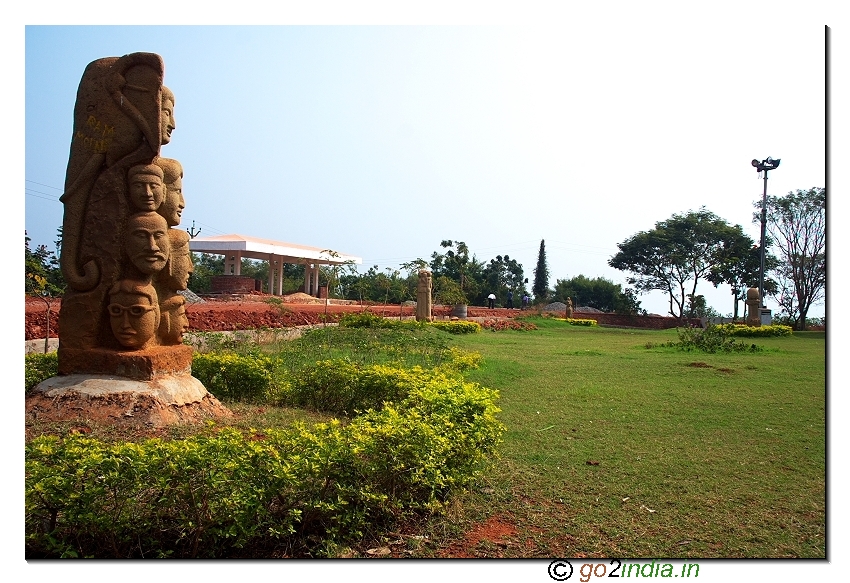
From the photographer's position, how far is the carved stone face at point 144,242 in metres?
4.75

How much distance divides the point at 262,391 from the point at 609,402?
135 inches

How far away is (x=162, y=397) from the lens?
4.61 m

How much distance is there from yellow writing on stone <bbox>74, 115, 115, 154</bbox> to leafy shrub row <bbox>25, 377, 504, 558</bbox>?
240 centimetres

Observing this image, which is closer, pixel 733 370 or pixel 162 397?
pixel 162 397

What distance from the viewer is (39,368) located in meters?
5.86

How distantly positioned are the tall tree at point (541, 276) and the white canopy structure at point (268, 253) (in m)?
19.6

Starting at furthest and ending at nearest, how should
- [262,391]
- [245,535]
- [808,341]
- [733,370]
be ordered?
1. [808,341]
2. [733,370]
3. [262,391]
4. [245,535]

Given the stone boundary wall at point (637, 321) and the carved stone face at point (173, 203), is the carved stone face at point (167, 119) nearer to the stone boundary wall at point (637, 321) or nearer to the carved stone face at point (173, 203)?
the carved stone face at point (173, 203)

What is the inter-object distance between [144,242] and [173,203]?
0.45 meters

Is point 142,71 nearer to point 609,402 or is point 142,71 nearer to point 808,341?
point 609,402

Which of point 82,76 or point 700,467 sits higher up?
point 82,76

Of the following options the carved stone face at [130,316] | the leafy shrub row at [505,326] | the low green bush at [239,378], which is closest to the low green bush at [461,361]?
the low green bush at [239,378]

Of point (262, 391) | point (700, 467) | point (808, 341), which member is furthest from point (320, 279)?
point (700, 467)

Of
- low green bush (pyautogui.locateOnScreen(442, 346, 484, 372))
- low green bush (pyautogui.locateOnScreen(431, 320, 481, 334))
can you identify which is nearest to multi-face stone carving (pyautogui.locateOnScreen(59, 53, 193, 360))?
low green bush (pyautogui.locateOnScreen(442, 346, 484, 372))
